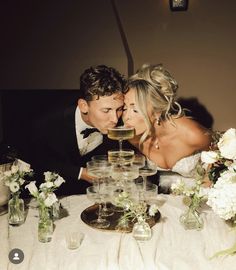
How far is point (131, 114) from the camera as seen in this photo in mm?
2863

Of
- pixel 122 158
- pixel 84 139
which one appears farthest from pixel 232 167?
pixel 84 139

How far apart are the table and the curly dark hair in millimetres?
1008

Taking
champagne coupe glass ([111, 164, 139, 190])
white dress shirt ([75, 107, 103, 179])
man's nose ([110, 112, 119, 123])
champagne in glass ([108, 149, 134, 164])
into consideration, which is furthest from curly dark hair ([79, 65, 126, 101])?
champagne coupe glass ([111, 164, 139, 190])

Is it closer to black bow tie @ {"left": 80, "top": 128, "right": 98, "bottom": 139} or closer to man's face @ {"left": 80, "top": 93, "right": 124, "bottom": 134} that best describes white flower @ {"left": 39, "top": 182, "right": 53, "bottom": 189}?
man's face @ {"left": 80, "top": 93, "right": 124, "bottom": 134}

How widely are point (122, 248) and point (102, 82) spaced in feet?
4.37

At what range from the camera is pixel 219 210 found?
160cm

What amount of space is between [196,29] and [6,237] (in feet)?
7.85

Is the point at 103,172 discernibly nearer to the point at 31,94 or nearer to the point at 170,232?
the point at 170,232

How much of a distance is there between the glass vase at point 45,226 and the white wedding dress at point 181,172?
1.49 metres

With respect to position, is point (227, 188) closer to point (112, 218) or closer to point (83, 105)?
point (112, 218)

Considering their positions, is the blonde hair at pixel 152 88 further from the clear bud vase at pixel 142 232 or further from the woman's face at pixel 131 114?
the clear bud vase at pixel 142 232

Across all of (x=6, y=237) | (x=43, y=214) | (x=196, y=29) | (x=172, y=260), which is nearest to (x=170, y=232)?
(x=172, y=260)

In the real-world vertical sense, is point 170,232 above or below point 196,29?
below

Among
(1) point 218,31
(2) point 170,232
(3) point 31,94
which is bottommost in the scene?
(2) point 170,232
